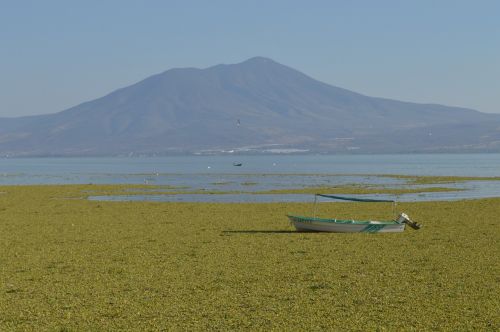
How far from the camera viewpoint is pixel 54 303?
20.2m

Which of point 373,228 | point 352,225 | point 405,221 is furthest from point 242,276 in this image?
point 405,221

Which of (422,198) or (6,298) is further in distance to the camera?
(422,198)

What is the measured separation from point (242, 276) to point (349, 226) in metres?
13.3

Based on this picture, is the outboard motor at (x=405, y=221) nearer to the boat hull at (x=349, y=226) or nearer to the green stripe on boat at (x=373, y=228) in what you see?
the boat hull at (x=349, y=226)

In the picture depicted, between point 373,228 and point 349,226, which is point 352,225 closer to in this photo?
point 349,226

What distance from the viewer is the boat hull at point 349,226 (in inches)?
1423

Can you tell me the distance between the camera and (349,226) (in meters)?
36.3

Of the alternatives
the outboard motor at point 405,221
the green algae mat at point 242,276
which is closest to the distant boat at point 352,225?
the outboard motor at point 405,221

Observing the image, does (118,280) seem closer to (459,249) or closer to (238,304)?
(238,304)

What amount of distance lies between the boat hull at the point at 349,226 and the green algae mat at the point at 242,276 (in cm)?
64

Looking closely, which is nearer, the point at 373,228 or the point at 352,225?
the point at 352,225

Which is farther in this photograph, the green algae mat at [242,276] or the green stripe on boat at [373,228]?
the green stripe on boat at [373,228]

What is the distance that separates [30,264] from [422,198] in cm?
4364

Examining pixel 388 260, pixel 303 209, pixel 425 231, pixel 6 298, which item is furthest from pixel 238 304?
pixel 303 209
